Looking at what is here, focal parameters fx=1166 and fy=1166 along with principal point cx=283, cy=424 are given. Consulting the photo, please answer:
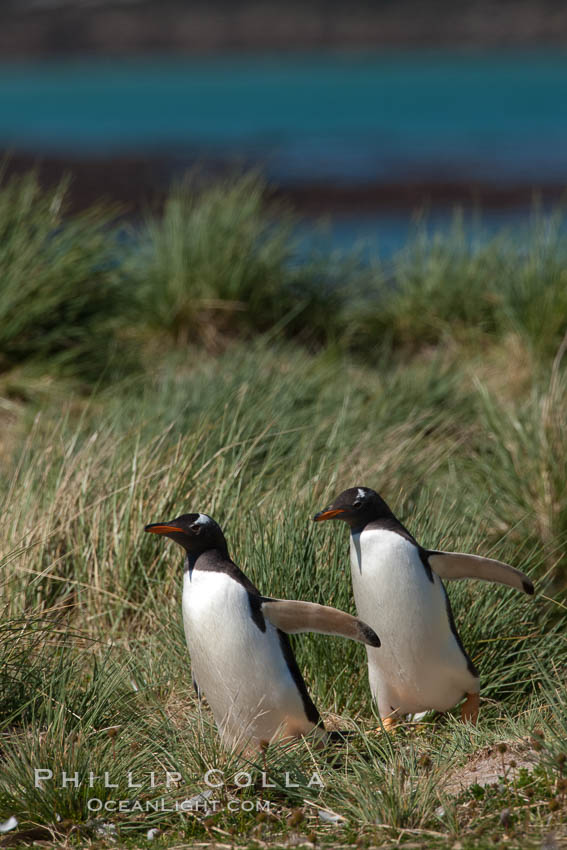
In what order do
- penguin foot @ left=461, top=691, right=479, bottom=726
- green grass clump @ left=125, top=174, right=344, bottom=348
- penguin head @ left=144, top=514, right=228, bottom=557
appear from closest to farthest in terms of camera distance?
penguin head @ left=144, top=514, right=228, bottom=557, penguin foot @ left=461, top=691, right=479, bottom=726, green grass clump @ left=125, top=174, right=344, bottom=348

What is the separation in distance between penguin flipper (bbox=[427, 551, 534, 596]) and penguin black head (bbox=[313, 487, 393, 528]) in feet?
0.67

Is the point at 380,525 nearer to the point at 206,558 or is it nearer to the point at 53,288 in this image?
the point at 206,558

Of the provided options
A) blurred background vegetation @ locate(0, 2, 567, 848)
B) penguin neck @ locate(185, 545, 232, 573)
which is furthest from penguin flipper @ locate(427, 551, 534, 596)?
penguin neck @ locate(185, 545, 232, 573)

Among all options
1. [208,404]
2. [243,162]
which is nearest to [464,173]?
[243,162]

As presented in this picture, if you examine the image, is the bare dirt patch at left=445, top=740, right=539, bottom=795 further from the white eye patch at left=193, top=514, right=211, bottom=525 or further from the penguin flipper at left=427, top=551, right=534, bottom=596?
the white eye patch at left=193, top=514, right=211, bottom=525

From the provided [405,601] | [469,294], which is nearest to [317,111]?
[469,294]

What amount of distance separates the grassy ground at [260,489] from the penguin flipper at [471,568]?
251 millimetres

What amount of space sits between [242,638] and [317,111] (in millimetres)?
44119

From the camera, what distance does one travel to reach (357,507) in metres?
3.25

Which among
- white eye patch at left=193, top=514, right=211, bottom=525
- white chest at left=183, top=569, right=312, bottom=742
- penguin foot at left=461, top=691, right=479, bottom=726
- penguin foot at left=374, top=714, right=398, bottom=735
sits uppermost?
white eye patch at left=193, top=514, right=211, bottom=525

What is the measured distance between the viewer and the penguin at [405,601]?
10.6 ft

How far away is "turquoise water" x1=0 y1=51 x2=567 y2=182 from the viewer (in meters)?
26.6

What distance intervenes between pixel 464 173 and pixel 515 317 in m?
18.3

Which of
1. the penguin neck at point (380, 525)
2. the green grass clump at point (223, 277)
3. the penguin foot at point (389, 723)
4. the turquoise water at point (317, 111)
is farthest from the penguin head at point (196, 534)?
the turquoise water at point (317, 111)
